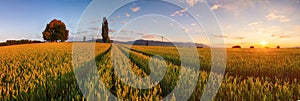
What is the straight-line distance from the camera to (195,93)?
3.94 meters

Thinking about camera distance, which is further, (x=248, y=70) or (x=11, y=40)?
(x=11, y=40)

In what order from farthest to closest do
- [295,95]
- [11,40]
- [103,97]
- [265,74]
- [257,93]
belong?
1. [11,40]
2. [265,74]
3. [295,95]
4. [257,93]
5. [103,97]

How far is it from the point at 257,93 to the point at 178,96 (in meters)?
1.35

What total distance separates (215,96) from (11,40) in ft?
265

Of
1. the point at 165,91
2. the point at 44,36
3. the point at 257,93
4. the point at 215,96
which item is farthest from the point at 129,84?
the point at 44,36

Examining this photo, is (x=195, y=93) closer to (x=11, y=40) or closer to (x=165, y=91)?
(x=165, y=91)

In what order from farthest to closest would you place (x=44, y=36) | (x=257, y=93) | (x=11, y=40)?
(x=44, y=36), (x=11, y=40), (x=257, y=93)

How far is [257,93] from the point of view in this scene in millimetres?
3832

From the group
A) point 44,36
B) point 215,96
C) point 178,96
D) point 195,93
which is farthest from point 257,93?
point 44,36

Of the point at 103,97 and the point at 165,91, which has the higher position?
the point at 103,97

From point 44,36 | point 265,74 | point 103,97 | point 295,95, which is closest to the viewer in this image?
point 103,97

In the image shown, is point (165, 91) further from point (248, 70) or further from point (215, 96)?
point (248, 70)

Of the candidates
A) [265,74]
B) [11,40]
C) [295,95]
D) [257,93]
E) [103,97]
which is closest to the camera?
[103,97]

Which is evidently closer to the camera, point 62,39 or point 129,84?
point 129,84
